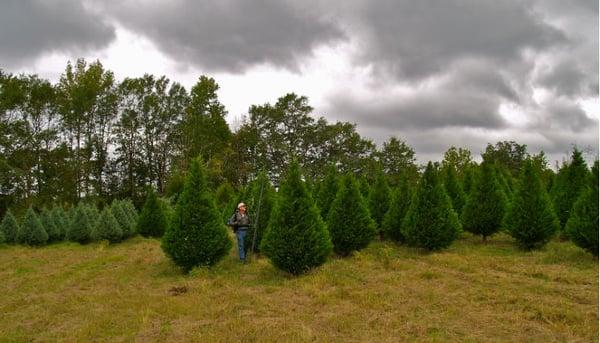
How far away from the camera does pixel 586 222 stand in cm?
1150

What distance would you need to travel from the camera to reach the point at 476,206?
636 inches

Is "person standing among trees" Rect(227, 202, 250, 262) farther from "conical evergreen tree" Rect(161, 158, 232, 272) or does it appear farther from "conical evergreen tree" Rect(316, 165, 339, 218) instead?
"conical evergreen tree" Rect(316, 165, 339, 218)

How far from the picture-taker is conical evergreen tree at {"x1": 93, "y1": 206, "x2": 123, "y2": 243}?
70.1ft

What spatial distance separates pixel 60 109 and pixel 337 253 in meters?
31.4

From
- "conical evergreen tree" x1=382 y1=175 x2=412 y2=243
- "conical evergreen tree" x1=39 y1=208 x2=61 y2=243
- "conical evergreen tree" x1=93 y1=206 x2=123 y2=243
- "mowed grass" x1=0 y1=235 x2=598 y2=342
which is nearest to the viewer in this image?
"mowed grass" x1=0 y1=235 x2=598 y2=342

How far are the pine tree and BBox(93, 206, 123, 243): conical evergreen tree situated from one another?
12646 mm

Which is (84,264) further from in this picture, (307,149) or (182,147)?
(307,149)

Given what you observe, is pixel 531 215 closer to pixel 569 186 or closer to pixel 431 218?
pixel 431 218

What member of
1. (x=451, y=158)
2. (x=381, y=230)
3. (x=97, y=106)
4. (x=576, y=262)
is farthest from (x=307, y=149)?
(x=576, y=262)

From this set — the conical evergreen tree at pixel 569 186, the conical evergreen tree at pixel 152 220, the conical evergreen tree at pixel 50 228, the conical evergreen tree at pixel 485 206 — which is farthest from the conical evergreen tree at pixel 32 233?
the conical evergreen tree at pixel 569 186

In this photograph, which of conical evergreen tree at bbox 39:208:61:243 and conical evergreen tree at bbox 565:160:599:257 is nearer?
conical evergreen tree at bbox 565:160:599:257

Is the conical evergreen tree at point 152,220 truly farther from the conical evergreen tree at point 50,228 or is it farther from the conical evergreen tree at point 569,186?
the conical evergreen tree at point 569,186

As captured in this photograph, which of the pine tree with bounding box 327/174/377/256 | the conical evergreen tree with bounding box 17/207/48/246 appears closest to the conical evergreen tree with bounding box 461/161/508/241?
the pine tree with bounding box 327/174/377/256

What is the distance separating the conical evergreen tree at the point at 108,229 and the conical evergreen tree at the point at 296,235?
1283cm
